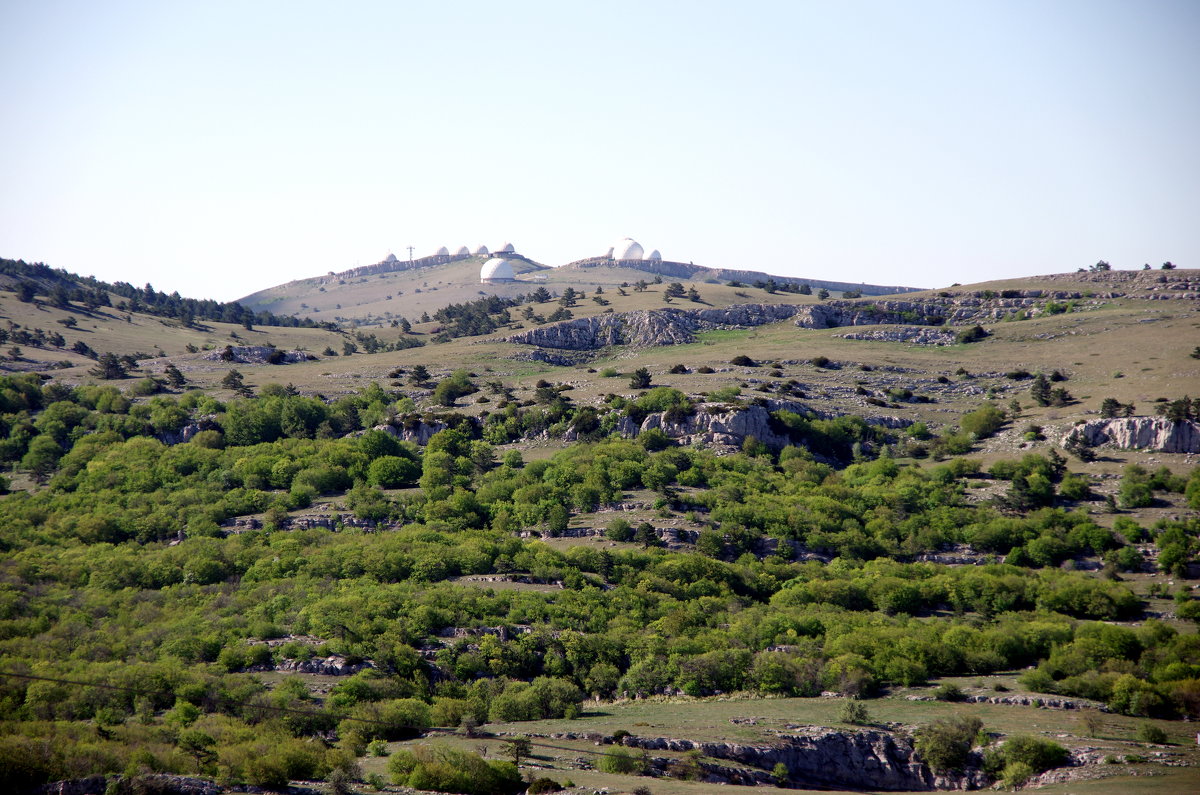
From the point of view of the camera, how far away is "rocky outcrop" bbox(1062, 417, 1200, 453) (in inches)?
3334

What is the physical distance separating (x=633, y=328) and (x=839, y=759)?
318ft

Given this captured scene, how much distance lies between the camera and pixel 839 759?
43.7 metres

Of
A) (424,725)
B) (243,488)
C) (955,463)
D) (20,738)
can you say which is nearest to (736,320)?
(955,463)

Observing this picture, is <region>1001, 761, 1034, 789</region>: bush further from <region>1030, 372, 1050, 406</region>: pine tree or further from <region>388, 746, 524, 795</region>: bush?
<region>1030, 372, 1050, 406</region>: pine tree

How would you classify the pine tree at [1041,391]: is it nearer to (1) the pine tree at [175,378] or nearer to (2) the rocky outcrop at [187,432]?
(2) the rocky outcrop at [187,432]

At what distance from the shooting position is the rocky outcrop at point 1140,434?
278ft

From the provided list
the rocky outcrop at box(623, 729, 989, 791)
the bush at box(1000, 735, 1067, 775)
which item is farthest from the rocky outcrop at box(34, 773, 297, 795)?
the bush at box(1000, 735, 1067, 775)

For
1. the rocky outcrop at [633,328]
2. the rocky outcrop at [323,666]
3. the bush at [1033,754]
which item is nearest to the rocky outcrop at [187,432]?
the rocky outcrop at [633,328]

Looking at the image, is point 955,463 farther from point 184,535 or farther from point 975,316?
point 184,535

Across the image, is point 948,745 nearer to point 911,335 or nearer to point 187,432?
point 187,432

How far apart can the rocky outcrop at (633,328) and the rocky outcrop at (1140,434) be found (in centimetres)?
5626

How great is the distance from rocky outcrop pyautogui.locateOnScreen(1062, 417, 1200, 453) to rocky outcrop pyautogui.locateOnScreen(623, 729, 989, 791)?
2146 inches

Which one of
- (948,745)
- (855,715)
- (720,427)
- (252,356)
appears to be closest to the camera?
(948,745)

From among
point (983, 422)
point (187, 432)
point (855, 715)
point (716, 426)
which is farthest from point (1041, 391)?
point (187, 432)
